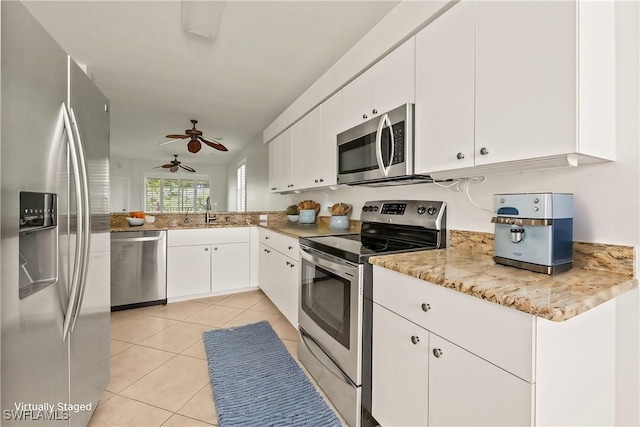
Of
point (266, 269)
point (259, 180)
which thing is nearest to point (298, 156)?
point (266, 269)

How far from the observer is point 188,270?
3.44m

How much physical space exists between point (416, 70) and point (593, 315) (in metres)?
1.31

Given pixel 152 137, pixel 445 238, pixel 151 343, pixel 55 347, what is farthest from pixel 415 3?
pixel 152 137

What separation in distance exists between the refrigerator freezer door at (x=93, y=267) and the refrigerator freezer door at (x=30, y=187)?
110mm

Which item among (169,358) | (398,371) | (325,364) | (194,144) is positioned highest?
(194,144)

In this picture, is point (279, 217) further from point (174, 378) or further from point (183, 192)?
point (183, 192)

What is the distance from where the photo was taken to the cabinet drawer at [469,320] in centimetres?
83

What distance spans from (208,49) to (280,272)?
78.5 inches

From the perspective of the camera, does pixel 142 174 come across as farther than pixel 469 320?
Yes

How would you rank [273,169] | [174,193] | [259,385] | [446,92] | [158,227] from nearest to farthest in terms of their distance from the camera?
[446,92] < [259,385] < [158,227] < [273,169] < [174,193]

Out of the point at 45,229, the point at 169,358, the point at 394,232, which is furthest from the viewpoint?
the point at 169,358

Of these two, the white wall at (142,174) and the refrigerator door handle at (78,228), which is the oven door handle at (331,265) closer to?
the refrigerator door handle at (78,228)

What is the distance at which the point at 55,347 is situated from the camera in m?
1.11

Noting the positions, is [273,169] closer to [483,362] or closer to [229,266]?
[229,266]
